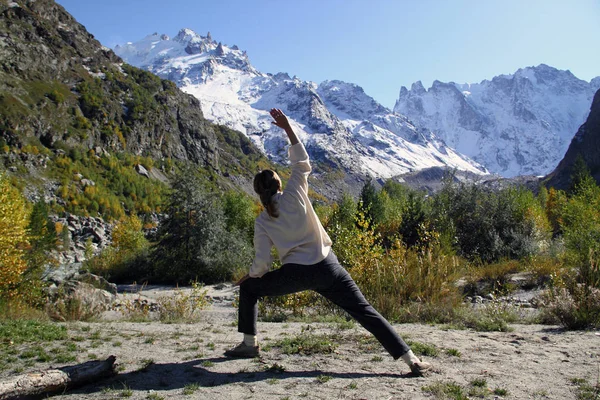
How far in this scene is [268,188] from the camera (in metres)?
4.17

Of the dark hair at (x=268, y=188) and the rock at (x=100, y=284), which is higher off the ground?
the dark hair at (x=268, y=188)

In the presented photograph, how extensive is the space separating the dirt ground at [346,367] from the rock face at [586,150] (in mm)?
113381

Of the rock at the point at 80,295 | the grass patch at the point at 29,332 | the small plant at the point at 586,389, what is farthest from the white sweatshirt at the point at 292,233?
the rock at the point at 80,295

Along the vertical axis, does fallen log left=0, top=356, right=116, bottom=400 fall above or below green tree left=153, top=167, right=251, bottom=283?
below

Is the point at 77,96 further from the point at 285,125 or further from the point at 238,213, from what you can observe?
the point at 285,125

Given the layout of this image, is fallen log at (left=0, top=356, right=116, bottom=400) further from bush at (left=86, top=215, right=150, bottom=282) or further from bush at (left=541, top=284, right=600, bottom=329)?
bush at (left=86, top=215, right=150, bottom=282)

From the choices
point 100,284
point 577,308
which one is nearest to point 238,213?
point 100,284

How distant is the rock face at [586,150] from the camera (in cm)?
10556

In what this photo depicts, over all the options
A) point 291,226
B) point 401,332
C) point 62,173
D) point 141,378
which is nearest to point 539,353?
point 401,332

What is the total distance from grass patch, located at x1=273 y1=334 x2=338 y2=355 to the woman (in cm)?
91

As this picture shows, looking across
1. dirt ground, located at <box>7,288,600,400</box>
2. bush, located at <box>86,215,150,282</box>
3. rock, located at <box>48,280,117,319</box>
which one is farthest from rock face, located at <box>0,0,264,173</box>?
dirt ground, located at <box>7,288,600,400</box>

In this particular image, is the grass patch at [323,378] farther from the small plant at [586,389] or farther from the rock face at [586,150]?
the rock face at [586,150]

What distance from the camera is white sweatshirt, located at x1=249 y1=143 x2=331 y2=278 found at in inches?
159

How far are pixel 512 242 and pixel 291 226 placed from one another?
22062 millimetres
